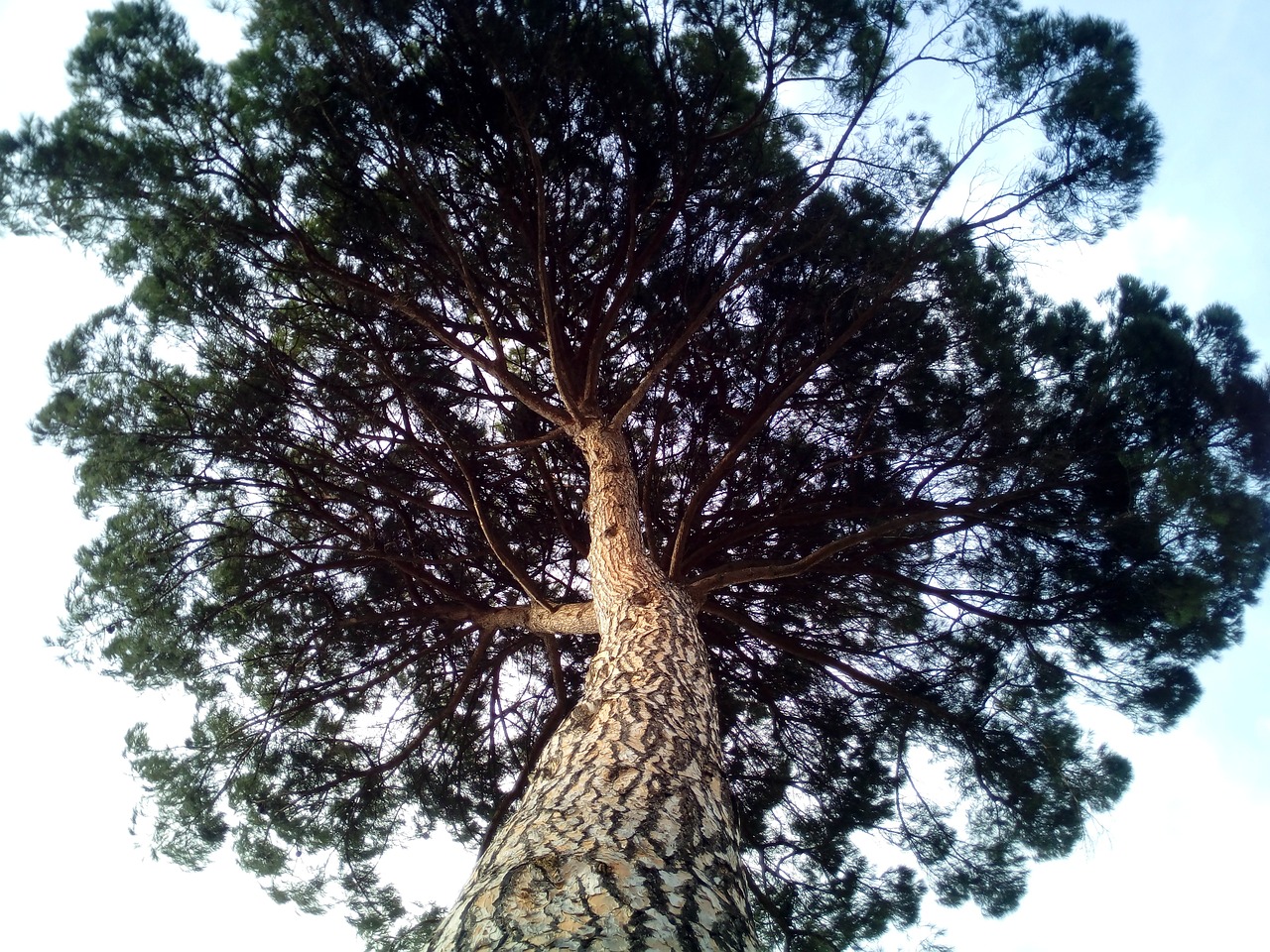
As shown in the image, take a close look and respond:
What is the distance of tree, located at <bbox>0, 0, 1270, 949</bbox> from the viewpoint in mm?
3848

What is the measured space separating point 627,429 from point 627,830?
3.73 m

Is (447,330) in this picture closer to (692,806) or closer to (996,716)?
(692,806)

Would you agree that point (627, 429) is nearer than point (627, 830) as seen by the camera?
No

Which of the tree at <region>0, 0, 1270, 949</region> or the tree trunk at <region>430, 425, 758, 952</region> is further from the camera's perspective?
the tree at <region>0, 0, 1270, 949</region>

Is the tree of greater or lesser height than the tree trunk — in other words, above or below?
above

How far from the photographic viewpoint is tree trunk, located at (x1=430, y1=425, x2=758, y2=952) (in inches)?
66.4

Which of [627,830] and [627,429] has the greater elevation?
[627,429]

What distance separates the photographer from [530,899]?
1733mm

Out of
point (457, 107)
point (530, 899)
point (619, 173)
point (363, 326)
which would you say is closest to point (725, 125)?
point (619, 173)

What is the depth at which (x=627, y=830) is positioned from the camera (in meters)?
2.04

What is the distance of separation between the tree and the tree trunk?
10 centimetres

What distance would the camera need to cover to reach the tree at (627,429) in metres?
3.85

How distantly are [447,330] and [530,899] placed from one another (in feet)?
11.6

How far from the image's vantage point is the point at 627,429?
5570mm
